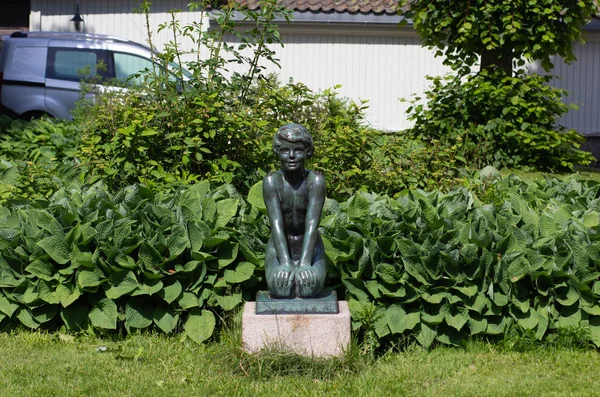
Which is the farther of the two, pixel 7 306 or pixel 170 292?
pixel 7 306

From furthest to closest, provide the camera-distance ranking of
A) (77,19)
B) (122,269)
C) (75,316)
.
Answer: (77,19)
(75,316)
(122,269)

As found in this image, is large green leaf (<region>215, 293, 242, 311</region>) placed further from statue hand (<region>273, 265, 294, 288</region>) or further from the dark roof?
the dark roof

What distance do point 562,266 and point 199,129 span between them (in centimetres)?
303

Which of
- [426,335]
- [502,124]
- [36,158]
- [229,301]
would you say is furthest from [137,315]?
[502,124]

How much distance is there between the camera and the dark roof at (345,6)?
52.4ft

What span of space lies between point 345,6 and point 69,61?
5.42 metres

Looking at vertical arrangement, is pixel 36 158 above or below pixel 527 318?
above

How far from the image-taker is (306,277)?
5102 mm

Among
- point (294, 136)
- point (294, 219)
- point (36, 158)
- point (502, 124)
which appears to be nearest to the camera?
point (294, 136)

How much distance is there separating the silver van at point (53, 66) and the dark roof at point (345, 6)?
130 inches

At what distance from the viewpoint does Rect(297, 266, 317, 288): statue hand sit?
5.10 metres

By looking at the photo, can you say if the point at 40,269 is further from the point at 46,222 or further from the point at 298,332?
the point at 298,332

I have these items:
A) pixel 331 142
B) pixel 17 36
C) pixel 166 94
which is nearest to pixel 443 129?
pixel 331 142

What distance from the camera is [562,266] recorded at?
5.53m
